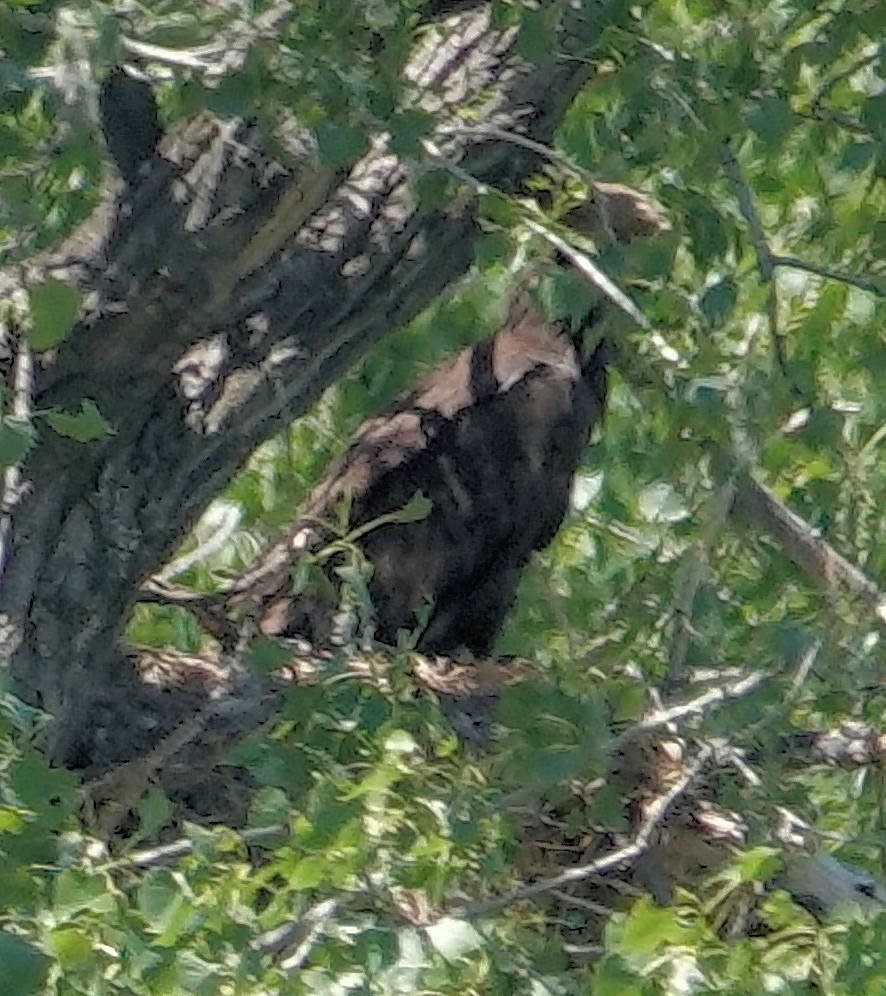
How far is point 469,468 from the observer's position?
7.83 feet

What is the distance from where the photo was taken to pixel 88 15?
1203mm

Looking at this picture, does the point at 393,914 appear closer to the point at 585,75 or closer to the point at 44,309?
the point at 44,309

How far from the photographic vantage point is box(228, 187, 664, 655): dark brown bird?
2.36m

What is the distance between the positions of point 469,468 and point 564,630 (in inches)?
20.9

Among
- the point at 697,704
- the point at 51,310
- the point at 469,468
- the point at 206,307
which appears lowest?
the point at 469,468

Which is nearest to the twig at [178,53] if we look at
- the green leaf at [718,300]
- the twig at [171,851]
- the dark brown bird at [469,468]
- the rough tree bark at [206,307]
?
the rough tree bark at [206,307]

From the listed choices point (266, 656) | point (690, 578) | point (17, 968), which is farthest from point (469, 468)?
point (17, 968)

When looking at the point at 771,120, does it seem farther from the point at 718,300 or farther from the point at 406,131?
the point at 406,131

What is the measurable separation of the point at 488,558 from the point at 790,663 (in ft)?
2.88

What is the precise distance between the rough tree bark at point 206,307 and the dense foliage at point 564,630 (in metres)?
0.09

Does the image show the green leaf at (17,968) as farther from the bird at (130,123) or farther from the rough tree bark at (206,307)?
the bird at (130,123)

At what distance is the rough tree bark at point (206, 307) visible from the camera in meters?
1.63

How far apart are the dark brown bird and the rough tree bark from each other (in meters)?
0.45

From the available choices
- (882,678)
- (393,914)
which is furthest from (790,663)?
(393,914)
